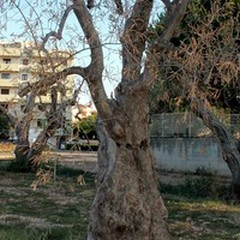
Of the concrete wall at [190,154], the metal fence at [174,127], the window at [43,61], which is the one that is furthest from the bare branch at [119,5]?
the metal fence at [174,127]

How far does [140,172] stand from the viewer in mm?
7637

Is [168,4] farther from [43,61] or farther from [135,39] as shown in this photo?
[43,61]

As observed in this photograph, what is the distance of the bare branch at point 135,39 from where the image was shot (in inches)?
260

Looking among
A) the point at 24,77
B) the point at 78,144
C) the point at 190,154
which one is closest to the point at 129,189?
the point at 78,144

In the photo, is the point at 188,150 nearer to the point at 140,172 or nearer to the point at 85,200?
the point at 85,200

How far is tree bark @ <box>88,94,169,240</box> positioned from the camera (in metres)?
7.29

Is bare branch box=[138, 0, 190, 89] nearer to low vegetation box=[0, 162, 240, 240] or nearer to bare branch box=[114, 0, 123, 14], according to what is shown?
bare branch box=[114, 0, 123, 14]

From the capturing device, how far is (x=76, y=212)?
39.1ft

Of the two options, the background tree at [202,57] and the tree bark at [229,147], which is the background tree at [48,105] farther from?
the tree bark at [229,147]

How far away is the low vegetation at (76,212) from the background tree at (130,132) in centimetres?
84

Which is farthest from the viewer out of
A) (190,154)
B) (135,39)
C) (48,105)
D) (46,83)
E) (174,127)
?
(174,127)

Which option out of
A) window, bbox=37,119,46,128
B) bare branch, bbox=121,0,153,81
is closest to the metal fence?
bare branch, bbox=121,0,153,81

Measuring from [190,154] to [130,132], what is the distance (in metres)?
15.1

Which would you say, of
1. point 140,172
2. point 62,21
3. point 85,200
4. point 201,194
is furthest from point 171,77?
point 201,194
